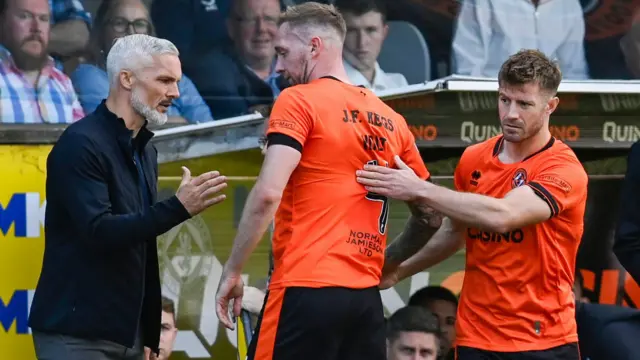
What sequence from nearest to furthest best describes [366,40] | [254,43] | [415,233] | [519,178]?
1. [519,178]
2. [415,233]
3. [254,43]
4. [366,40]

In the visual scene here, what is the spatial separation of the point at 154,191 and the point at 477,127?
1.99m

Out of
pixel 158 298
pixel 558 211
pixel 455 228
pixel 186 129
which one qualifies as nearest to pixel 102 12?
pixel 186 129

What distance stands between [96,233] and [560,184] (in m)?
1.68

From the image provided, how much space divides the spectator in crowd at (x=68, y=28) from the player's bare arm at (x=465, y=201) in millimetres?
1969

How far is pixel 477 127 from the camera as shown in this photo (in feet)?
19.0

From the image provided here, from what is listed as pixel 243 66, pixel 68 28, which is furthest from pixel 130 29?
pixel 243 66

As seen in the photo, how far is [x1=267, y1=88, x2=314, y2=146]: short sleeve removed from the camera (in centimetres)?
386

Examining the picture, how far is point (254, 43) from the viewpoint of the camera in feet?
18.6

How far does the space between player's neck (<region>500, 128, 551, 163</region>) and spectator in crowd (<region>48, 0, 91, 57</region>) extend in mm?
2188

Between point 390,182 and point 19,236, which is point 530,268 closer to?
point 390,182

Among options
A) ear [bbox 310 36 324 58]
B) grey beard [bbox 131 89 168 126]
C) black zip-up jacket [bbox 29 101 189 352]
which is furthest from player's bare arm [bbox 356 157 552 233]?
grey beard [bbox 131 89 168 126]

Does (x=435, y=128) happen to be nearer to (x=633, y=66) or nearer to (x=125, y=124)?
(x=633, y=66)

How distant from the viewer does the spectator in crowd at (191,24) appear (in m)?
5.48

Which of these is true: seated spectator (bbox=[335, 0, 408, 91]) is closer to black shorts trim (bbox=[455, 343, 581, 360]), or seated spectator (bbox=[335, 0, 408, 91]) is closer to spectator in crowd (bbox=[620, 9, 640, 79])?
spectator in crowd (bbox=[620, 9, 640, 79])
